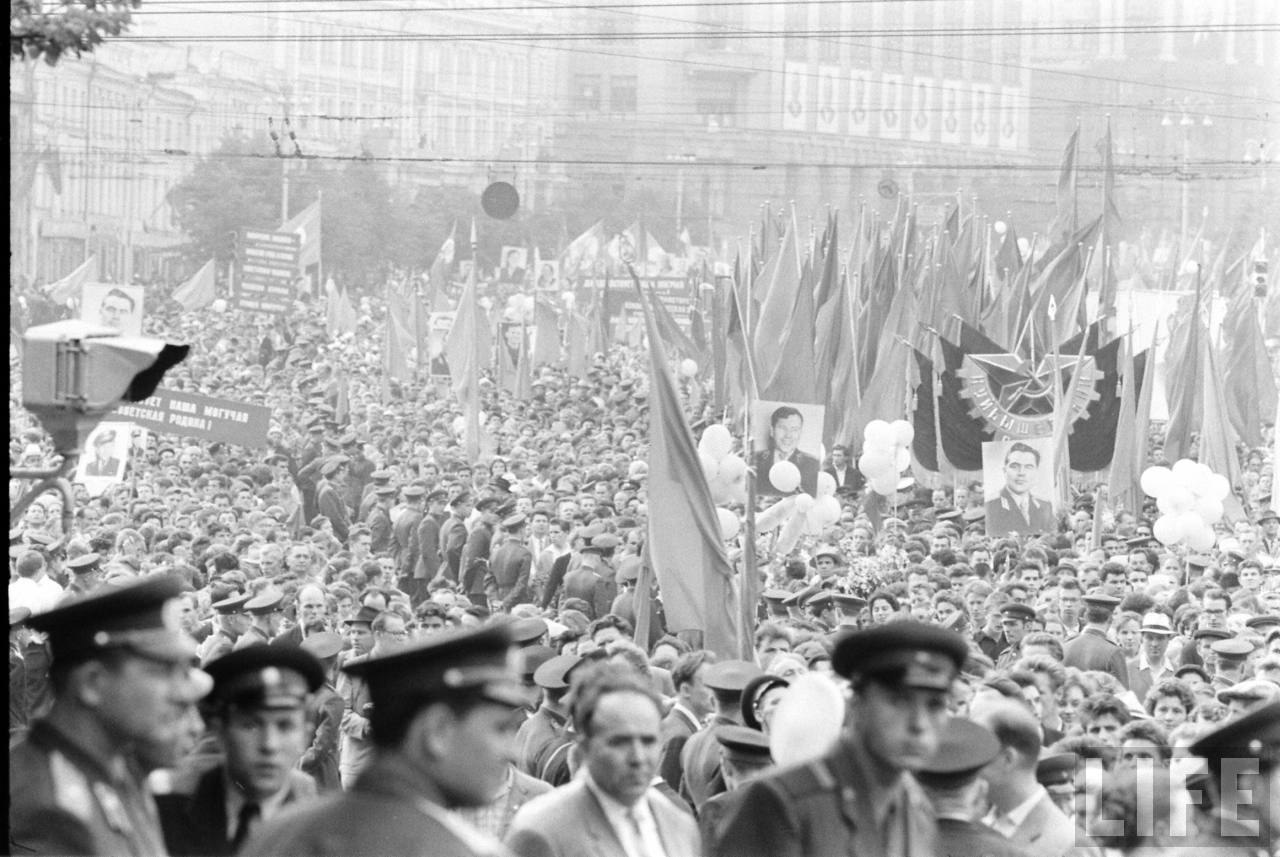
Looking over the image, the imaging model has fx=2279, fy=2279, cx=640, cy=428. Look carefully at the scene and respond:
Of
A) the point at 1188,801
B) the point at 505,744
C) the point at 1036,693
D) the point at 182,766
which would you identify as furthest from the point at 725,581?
the point at 505,744

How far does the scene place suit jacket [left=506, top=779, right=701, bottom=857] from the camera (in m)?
3.80

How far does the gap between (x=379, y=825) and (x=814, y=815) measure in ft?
2.65

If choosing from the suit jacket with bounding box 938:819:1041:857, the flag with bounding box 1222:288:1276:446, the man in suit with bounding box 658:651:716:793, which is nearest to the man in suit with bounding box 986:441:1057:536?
the man in suit with bounding box 658:651:716:793

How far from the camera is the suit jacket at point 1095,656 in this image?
8.57m

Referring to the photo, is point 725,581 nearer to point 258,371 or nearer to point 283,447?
point 283,447

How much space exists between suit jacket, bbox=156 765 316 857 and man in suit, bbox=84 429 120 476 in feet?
30.9

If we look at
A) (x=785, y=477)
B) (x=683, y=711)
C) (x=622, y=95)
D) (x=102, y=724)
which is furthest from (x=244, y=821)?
(x=622, y=95)

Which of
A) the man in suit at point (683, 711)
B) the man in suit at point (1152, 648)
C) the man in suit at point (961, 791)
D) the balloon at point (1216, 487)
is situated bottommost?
the man in suit at point (1152, 648)

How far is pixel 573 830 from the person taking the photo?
3824 mm

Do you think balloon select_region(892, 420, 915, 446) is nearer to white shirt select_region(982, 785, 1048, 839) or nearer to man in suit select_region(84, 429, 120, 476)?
man in suit select_region(84, 429, 120, 476)

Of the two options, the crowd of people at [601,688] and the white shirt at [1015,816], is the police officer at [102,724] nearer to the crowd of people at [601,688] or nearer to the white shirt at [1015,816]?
the crowd of people at [601,688]

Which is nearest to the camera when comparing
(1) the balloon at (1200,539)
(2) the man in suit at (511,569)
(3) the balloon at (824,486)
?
(2) the man in suit at (511,569)

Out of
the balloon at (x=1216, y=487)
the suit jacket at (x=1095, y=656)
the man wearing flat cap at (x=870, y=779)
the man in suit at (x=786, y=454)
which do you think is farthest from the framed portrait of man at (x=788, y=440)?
the man wearing flat cap at (x=870, y=779)

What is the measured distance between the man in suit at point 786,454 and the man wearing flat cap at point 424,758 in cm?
987
